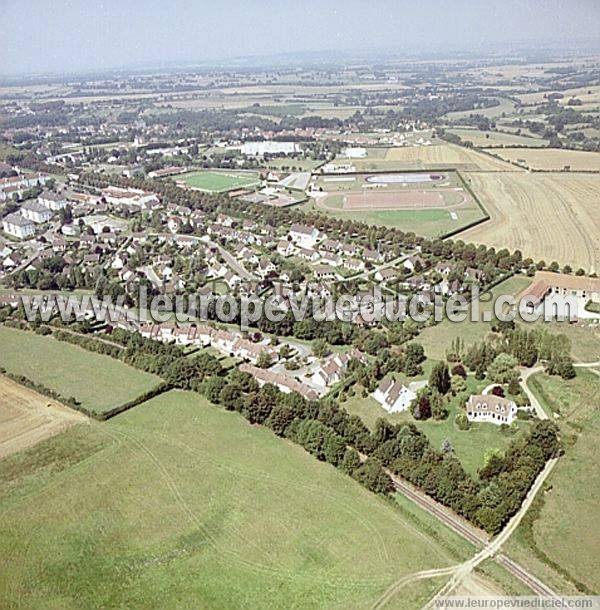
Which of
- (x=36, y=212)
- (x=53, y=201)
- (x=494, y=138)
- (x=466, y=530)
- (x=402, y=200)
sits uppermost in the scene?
(x=53, y=201)

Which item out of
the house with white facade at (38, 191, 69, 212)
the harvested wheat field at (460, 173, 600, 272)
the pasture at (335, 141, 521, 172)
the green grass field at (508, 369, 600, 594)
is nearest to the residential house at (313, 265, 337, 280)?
the harvested wheat field at (460, 173, 600, 272)

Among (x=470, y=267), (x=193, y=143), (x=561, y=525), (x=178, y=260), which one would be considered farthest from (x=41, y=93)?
(x=561, y=525)

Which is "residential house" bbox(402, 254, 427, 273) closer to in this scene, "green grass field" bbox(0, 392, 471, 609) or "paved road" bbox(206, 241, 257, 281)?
"paved road" bbox(206, 241, 257, 281)

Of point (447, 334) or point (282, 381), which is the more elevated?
point (282, 381)

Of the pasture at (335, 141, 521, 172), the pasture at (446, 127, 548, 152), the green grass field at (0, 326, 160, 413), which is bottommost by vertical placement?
the green grass field at (0, 326, 160, 413)

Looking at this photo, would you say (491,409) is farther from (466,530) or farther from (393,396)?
(466,530)

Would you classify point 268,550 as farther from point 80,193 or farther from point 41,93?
point 41,93

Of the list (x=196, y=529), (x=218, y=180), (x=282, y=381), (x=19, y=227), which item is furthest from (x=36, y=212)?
Answer: (x=196, y=529)

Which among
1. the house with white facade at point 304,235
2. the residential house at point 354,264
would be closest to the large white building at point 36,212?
the house with white facade at point 304,235
